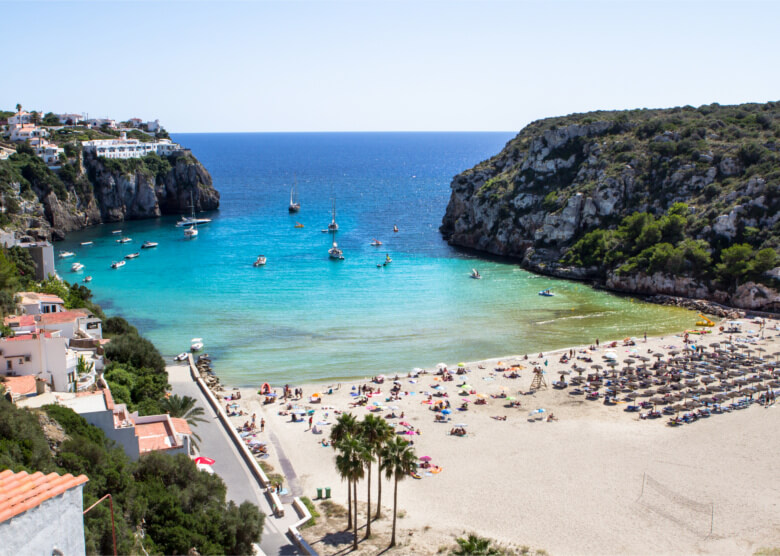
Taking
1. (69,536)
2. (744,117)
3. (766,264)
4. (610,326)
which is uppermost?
(744,117)

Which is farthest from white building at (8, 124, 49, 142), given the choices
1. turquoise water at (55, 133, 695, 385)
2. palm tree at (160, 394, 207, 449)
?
palm tree at (160, 394, 207, 449)

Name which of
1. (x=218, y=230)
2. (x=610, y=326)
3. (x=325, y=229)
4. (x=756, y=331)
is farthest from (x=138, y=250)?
(x=756, y=331)

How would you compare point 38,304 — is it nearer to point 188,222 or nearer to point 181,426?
point 181,426

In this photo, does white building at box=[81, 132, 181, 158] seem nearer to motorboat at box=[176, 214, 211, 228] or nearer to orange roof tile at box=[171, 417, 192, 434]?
motorboat at box=[176, 214, 211, 228]

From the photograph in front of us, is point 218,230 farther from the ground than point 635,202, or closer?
closer

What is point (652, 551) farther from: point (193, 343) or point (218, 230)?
point (218, 230)

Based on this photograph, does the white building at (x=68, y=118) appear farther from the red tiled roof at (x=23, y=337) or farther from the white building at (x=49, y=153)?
the red tiled roof at (x=23, y=337)

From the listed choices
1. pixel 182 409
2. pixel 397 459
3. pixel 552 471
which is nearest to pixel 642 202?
pixel 552 471
